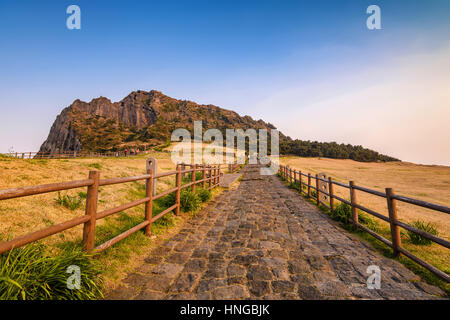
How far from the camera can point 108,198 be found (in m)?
5.86

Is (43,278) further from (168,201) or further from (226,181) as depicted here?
(226,181)

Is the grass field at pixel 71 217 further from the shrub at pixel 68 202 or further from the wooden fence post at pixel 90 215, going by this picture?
the wooden fence post at pixel 90 215

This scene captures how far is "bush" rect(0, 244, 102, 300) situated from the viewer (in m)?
1.80

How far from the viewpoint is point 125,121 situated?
16062 centimetres

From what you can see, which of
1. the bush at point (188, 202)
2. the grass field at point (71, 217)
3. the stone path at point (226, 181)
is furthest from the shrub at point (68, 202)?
the stone path at point (226, 181)

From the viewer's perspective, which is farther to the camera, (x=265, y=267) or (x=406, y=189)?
(x=406, y=189)

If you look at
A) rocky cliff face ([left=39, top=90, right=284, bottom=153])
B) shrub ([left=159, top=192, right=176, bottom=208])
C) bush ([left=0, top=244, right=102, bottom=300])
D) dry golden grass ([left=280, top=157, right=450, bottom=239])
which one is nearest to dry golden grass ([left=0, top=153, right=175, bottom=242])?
shrub ([left=159, top=192, right=176, bottom=208])

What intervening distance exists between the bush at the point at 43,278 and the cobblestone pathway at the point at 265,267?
0.36 m

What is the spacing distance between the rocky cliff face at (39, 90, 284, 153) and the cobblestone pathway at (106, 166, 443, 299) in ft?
319

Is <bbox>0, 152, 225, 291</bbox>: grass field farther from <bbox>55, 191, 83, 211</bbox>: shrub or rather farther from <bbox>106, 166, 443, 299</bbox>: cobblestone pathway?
<bbox>106, 166, 443, 299</bbox>: cobblestone pathway

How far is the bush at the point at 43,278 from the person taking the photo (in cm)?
180

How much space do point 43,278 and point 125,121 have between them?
601ft

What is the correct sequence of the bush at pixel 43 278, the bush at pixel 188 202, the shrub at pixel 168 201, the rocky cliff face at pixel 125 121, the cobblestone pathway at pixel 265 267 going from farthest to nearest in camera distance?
the rocky cliff face at pixel 125 121 → the bush at pixel 188 202 → the shrub at pixel 168 201 → the cobblestone pathway at pixel 265 267 → the bush at pixel 43 278

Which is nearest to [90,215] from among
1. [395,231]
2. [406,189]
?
[395,231]
